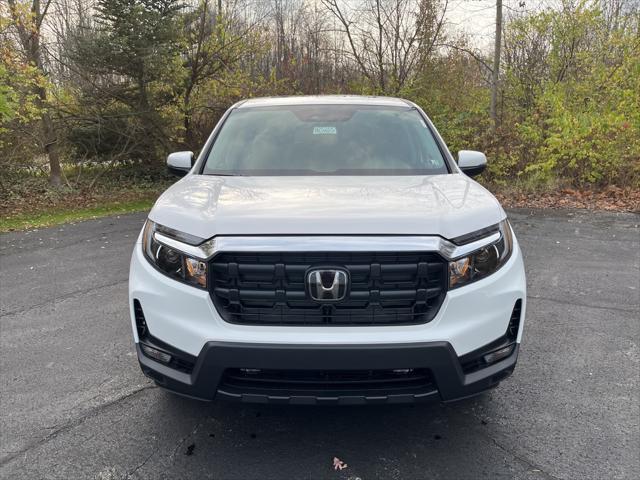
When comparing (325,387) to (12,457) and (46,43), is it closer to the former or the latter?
(12,457)

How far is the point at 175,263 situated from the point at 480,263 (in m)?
1.43

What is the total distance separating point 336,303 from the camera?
7.10 feet

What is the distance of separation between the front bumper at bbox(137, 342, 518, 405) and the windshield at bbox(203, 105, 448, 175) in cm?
144

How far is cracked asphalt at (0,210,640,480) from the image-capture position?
2412 millimetres

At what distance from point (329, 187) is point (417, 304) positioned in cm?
91

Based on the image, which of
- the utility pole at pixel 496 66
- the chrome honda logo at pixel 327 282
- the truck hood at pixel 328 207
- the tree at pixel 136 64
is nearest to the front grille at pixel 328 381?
the chrome honda logo at pixel 327 282

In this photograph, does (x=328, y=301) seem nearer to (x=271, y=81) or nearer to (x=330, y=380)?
(x=330, y=380)

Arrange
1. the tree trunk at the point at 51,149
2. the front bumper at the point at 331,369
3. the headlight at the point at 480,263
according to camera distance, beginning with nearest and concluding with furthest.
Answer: the front bumper at the point at 331,369, the headlight at the point at 480,263, the tree trunk at the point at 51,149

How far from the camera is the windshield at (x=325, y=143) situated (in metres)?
3.35

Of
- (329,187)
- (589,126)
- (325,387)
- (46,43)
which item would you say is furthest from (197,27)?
(325,387)

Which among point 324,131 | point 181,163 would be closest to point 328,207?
point 324,131

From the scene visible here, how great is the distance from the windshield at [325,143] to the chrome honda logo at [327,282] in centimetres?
123

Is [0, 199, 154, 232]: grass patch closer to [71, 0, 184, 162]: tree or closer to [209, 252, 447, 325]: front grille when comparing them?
[71, 0, 184, 162]: tree

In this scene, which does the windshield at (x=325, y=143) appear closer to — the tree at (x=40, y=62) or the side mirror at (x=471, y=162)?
the side mirror at (x=471, y=162)
